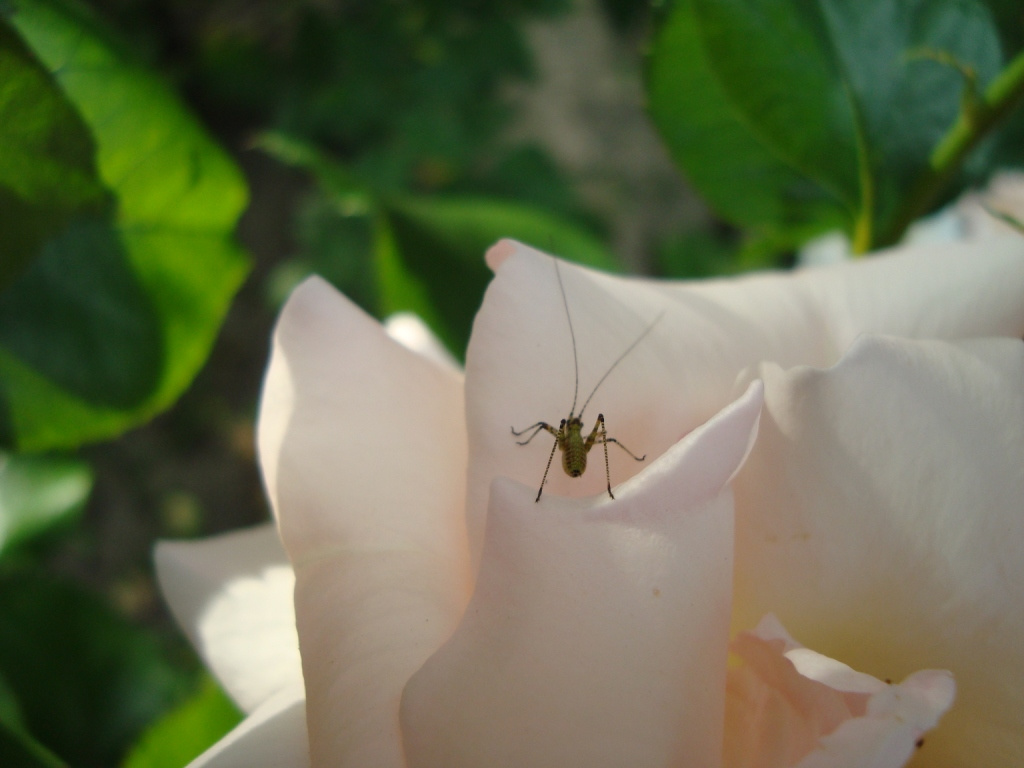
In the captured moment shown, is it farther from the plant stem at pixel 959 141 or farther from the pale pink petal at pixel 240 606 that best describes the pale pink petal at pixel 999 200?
the pale pink petal at pixel 240 606

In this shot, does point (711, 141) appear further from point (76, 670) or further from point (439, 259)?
point (76, 670)

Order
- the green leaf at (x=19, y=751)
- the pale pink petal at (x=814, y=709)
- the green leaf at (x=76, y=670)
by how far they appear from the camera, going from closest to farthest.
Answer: the pale pink petal at (x=814, y=709) < the green leaf at (x=19, y=751) < the green leaf at (x=76, y=670)

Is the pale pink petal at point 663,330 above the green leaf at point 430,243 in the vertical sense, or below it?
above

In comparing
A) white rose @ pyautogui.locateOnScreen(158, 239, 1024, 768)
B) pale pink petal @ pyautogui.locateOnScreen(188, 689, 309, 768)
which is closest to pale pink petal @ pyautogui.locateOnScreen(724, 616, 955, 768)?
white rose @ pyautogui.locateOnScreen(158, 239, 1024, 768)

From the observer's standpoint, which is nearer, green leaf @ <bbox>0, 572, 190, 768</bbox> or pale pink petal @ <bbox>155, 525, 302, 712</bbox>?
pale pink petal @ <bbox>155, 525, 302, 712</bbox>

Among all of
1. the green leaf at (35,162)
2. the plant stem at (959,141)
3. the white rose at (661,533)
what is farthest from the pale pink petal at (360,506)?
the plant stem at (959,141)

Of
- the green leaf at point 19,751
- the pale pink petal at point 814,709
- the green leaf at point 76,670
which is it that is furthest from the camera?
the green leaf at point 76,670

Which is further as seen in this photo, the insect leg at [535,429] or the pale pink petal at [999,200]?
the pale pink petal at [999,200]

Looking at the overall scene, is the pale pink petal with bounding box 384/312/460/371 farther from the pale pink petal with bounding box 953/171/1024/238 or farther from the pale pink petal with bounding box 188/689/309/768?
the pale pink petal with bounding box 953/171/1024/238
